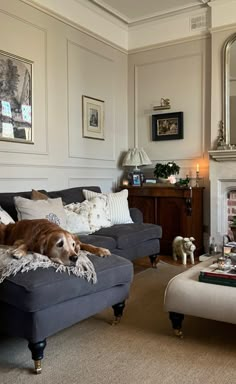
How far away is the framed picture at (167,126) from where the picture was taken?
500 centimetres

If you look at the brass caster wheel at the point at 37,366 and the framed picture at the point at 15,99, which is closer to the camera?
the brass caster wheel at the point at 37,366

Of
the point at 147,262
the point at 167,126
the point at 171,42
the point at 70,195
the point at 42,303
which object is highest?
the point at 171,42

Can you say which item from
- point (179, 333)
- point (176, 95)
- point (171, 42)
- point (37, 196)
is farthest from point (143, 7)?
point (179, 333)

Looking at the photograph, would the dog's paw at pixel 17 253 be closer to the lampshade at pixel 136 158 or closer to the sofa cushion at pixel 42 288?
the sofa cushion at pixel 42 288

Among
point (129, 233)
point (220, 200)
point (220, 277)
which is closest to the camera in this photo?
point (220, 277)

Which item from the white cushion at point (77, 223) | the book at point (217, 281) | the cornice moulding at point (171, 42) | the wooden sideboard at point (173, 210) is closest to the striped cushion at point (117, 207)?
the white cushion at point (77, 223)

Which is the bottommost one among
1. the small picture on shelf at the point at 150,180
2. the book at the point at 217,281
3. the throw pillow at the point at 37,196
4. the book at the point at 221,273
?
the book at the point at 217,281

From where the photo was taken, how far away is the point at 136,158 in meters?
5.02

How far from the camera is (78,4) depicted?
4449mm

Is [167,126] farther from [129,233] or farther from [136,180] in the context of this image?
[129,233]

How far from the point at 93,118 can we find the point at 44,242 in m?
2.94

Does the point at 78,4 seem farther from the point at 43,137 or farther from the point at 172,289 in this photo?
the point at 172,289

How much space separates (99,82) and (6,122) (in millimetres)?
1723

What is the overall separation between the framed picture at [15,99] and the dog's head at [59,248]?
5.75 ft
